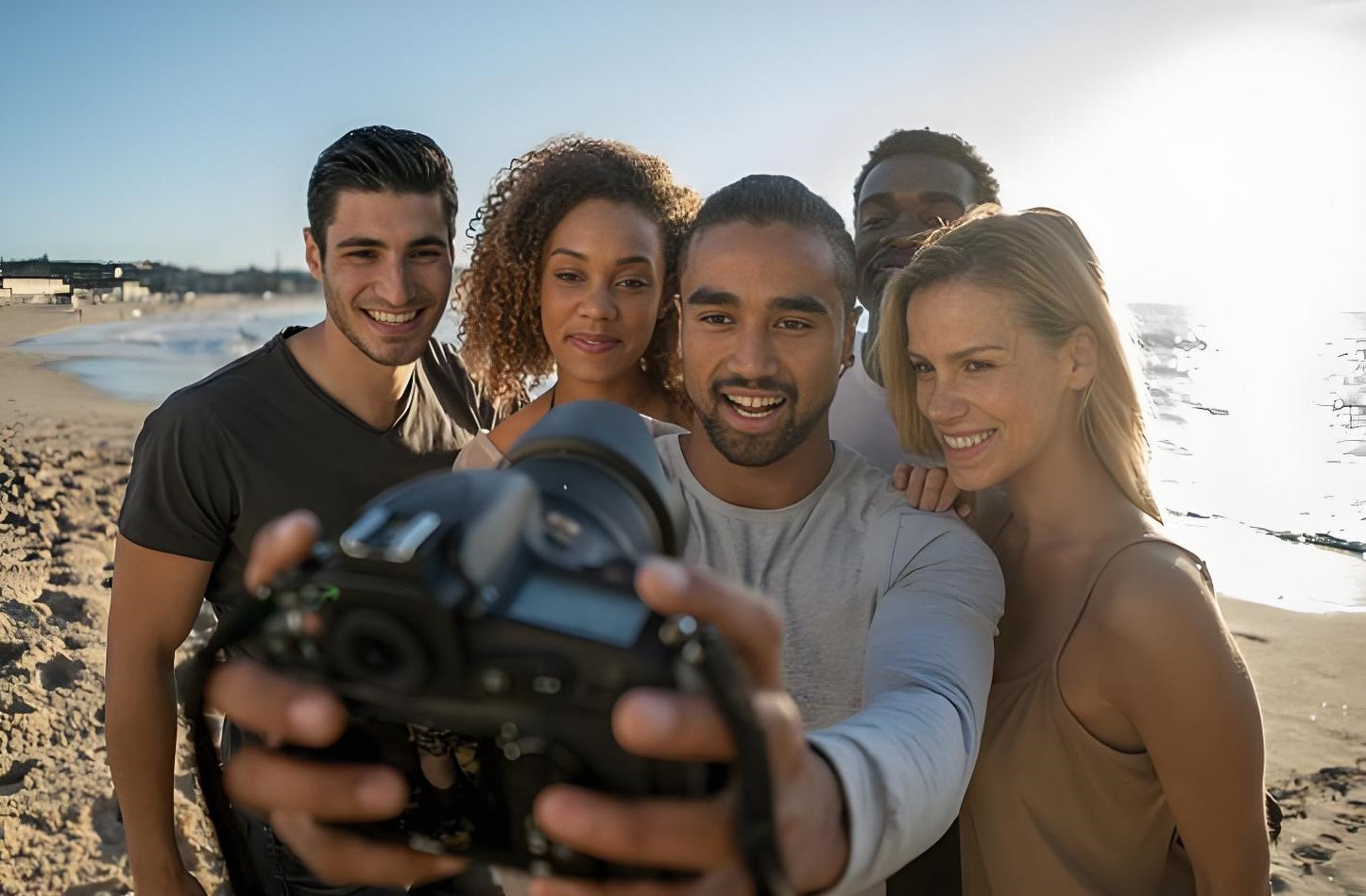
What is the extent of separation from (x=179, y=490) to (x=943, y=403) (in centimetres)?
189

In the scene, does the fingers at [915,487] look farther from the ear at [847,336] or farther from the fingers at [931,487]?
the ear at [847,336]

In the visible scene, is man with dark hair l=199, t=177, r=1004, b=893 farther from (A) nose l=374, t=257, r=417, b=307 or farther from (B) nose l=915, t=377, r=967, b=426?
(A) nose l=374, t=257, r=417, b=307

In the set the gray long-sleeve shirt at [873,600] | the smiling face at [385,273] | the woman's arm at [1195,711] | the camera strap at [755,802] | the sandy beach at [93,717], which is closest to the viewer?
the camera strap at [755,802]

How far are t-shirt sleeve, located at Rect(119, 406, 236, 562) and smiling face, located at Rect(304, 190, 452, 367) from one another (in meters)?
0.50

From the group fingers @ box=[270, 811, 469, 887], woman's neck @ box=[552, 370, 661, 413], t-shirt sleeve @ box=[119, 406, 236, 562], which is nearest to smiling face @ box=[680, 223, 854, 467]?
woman's neck @ box=[552, 370, 661, 413]

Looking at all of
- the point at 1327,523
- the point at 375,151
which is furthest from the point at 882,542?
the point at 1327,523

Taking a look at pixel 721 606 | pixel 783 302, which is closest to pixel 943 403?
pixel 783 302

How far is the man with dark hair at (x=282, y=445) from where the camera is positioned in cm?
258

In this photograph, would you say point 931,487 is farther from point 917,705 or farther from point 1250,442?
point 1250,442

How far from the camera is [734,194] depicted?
2.14 m

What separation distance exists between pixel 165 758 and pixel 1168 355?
33253mm

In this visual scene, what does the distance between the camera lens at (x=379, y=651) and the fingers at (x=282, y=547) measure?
0.10 m

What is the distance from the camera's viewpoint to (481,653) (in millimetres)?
876

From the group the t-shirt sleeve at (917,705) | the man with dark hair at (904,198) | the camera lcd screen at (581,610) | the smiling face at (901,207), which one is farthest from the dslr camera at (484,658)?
the smiling face at (901,207)
